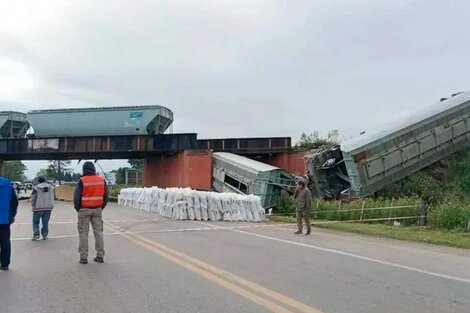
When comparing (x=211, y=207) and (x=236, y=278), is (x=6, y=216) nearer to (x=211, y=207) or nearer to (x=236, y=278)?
(x=236, y=278)

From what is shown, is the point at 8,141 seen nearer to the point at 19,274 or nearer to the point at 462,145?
the point at 462,145

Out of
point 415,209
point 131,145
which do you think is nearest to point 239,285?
point 415,209

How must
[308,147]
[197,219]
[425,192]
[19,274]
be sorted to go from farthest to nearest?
[308,147]
[425,192]
[197,219]
[19,274]

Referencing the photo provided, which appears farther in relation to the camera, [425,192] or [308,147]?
[308,147]

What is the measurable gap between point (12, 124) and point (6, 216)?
1646 inches

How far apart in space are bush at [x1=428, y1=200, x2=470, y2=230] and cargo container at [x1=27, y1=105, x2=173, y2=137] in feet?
96.1

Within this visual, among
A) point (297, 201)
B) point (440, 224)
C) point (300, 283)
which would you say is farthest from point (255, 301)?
point (440, 224)

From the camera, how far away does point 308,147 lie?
44.3 meters

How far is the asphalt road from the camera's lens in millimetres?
6250

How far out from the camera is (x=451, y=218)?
666 inches

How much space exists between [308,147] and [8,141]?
25128 mm

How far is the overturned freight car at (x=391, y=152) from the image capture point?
88.2 ft

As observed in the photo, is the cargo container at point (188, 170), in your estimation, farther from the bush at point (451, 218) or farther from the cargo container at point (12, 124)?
the bush at point (451, 218)

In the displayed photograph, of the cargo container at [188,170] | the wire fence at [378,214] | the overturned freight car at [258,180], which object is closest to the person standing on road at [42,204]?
the wire fence at [378,214]
